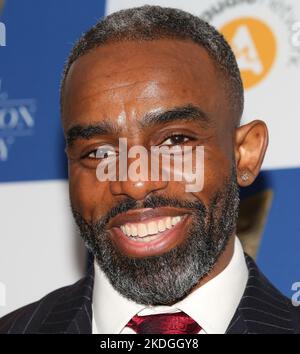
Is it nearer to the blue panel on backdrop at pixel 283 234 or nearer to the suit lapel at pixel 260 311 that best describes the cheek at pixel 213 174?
the suit lapel at pixel 260 311

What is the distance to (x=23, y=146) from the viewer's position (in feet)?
8.25

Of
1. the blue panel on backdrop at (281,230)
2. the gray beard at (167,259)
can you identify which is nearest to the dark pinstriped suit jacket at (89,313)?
the gray beard at (167,259)

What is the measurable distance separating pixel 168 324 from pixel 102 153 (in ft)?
1.21

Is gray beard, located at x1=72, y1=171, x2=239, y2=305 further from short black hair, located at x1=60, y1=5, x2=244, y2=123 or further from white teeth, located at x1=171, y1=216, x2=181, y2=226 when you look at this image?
short black hair, located at x1=60, y1=5, x2=244, y2=123

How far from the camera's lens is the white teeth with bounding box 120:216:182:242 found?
1.56m

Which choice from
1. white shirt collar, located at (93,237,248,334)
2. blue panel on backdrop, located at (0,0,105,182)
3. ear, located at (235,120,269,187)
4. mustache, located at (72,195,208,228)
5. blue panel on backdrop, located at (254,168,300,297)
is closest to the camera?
mustache, located at (72,195,208,228)

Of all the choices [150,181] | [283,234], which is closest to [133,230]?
[150,181]

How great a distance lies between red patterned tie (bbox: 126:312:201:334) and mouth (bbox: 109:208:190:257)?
0.48 feet

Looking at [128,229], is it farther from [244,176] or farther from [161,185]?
[244,176]

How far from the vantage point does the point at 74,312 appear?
174 cm

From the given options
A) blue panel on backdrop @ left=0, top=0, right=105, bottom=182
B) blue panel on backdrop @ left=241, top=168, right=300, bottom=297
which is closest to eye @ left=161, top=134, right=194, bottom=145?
blue panel on backdrop @ left=241, top=168, right=300, bottom=297

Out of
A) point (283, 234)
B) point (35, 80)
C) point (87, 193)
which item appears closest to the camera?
point (87, 193)

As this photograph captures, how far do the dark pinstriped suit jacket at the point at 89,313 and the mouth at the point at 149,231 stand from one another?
21cm

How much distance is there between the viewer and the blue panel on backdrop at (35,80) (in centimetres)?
247
